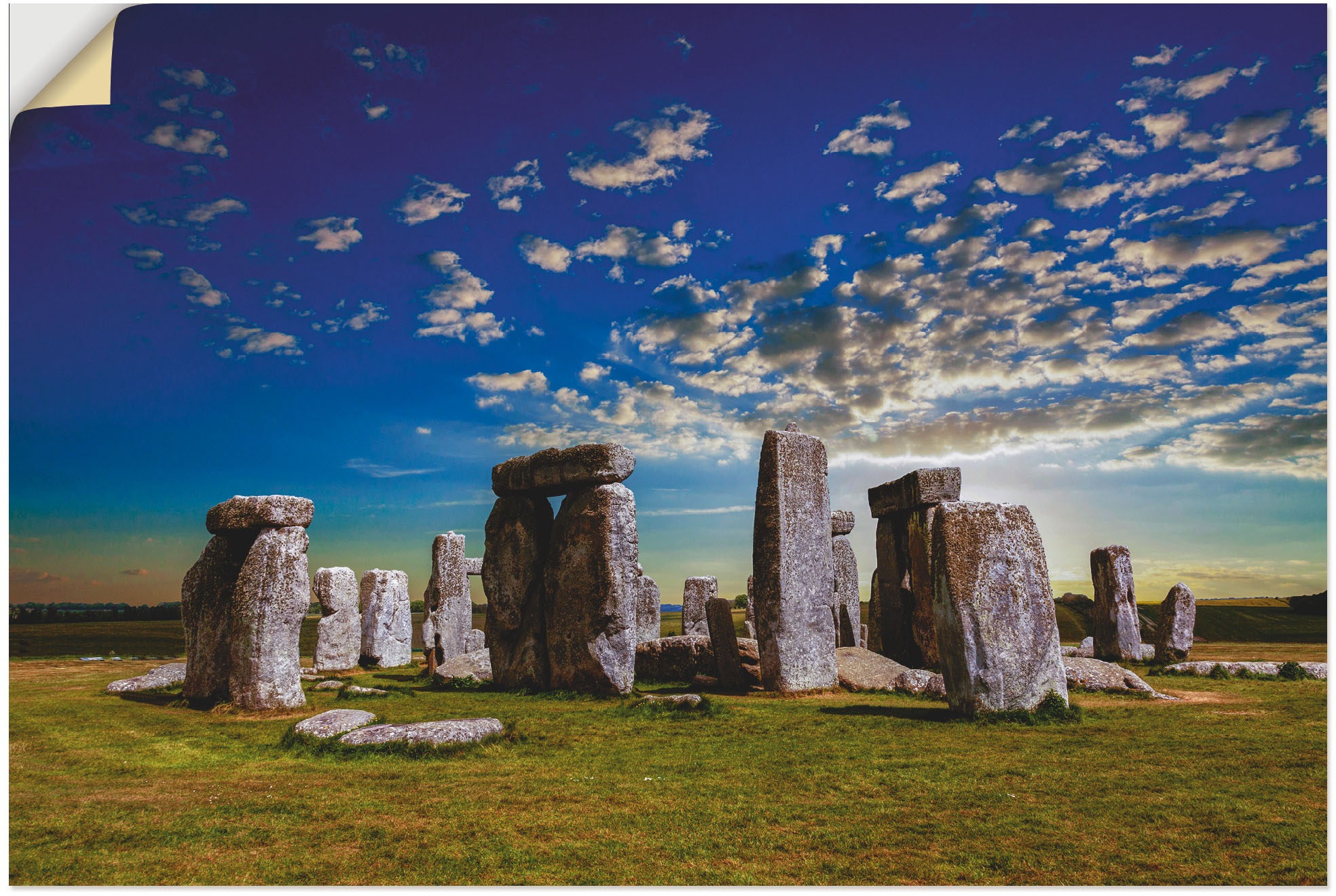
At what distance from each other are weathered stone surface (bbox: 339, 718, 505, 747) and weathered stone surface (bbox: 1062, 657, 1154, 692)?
8150 millimetres

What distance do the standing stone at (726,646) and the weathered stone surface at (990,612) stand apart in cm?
465

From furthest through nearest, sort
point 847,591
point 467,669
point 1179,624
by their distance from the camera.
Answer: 1. point 847,591
2. point 1179,624
3. point 467,669

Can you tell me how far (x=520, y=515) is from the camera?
13.8 metres

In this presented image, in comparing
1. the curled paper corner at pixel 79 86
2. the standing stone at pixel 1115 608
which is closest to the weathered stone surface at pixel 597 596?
the curled paper corner at pixel 79 86

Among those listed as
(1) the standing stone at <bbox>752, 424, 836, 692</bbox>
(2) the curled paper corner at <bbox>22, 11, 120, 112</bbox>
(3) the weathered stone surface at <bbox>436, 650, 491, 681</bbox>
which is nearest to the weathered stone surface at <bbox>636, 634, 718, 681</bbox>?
(1) the standing stone at <bbox>752, 424, 836, 692</bbox>

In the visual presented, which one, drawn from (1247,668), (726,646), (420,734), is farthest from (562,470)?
(1247,668)

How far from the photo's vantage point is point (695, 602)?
23.0 metres

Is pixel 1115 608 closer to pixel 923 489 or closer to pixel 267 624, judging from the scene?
pixel 923 489

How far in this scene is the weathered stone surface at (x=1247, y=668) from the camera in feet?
43.1

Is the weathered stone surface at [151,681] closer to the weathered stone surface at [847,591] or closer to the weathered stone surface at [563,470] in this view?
the weathered stone surface at [563,470]

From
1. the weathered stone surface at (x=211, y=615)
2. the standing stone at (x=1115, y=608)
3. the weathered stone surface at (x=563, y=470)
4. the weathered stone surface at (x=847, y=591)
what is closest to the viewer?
the weathered stone surface at (x=211, y=615)

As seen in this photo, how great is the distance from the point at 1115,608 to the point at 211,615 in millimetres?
18334

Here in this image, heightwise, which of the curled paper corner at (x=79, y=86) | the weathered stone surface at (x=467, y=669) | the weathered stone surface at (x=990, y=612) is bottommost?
the weathered stone surface at (x=467, y=669)

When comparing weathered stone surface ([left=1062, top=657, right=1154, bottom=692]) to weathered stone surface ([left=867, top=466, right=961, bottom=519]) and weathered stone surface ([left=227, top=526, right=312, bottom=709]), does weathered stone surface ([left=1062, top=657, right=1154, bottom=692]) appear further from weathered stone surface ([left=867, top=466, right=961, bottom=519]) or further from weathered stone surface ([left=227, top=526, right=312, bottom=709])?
weathered stone surface ([left=227, top=526, right=312, bottom=709])
